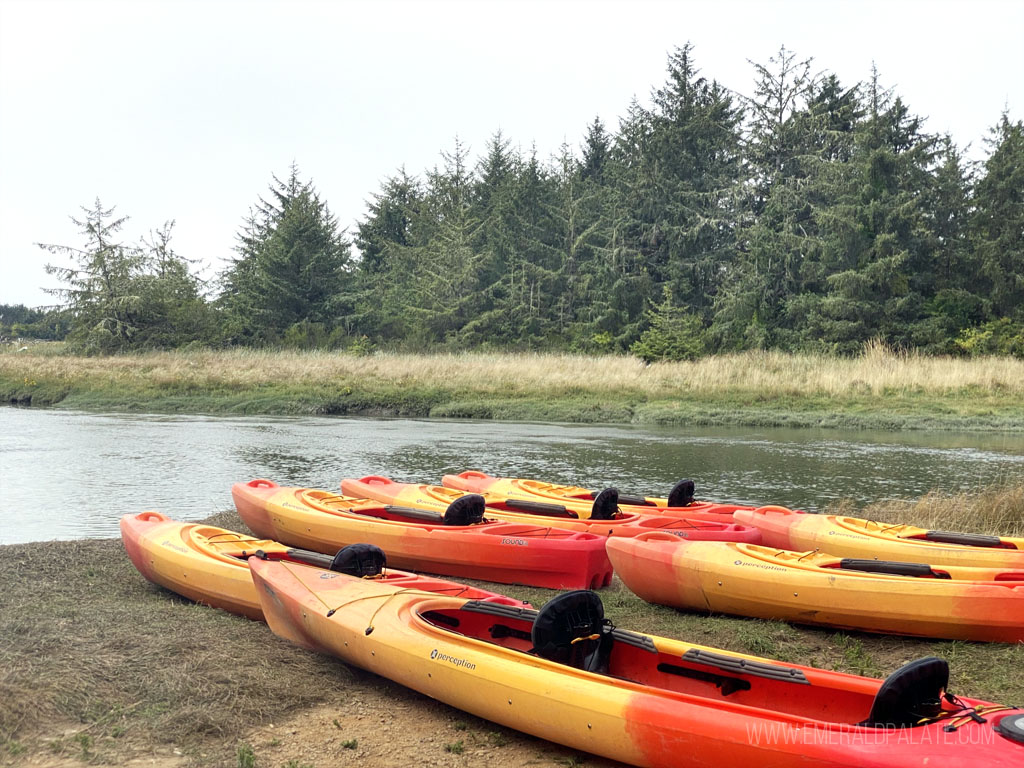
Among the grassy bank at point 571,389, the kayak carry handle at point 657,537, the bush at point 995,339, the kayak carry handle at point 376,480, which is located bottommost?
Result: the kayak carry handle at point 657,537

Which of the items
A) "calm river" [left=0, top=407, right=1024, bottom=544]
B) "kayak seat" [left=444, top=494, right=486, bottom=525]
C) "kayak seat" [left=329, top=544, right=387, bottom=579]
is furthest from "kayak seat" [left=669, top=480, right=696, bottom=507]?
"kayak seat" [left=329, top=544, right=387, bottom=579]

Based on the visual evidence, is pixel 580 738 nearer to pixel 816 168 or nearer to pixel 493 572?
pixel 493 572

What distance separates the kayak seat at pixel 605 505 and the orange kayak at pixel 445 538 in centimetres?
60

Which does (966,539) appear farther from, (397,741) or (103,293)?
(103,293)

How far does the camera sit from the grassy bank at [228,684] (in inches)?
160

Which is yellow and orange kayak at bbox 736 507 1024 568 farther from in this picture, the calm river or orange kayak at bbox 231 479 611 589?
the calm river

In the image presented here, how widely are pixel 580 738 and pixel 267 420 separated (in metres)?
18.3

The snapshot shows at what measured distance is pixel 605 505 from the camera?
8.06 meters

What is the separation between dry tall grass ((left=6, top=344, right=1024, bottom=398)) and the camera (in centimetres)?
2109

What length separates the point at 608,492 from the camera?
8.07 meters

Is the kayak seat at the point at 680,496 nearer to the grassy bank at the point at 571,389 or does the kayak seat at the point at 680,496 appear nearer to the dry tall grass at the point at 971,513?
the dry tall grass at the point at 971,513

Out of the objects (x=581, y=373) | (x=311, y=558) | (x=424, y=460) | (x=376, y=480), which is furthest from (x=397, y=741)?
(x=581, y=373)

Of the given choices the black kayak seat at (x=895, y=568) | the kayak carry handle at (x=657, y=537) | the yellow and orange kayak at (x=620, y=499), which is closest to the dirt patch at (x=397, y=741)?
the kayak carry handle at (x=657, y=537)

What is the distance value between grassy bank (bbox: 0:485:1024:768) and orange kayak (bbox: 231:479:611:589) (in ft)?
1.11
